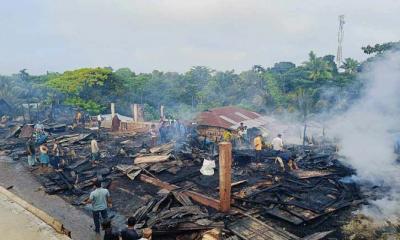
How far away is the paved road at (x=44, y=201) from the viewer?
10.6 metres

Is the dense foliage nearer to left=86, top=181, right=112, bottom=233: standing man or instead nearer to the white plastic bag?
the white plastic bag

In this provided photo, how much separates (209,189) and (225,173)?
249cm

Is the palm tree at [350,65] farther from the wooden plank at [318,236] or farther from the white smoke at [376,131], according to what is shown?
the wooden plank at [318,236]

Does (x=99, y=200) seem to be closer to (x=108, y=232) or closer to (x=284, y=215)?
(x=108, y=232)

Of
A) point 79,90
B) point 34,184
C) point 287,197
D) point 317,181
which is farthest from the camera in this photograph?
point 79,90

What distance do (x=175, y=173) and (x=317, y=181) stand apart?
19.6 feet

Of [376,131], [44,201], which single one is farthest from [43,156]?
[376,131]

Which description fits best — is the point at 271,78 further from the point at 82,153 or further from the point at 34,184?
the point at 34,184

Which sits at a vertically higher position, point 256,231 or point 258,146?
point 258,146

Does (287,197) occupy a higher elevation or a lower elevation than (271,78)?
lower

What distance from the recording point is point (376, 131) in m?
18.2

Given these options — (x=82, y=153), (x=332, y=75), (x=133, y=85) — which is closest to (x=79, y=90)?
(x=133, y=85)

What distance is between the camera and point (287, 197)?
40.3 feet

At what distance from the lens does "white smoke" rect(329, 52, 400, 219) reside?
14242 millimetres
